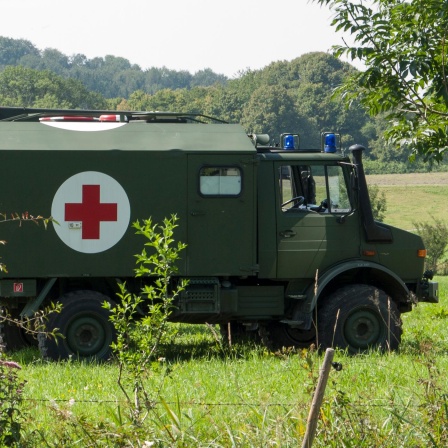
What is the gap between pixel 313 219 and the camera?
12828 mm

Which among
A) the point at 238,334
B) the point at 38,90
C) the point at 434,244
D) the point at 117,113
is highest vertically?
the point at 38,90

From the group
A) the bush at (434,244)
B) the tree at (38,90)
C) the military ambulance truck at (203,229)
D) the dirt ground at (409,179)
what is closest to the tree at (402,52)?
the military ambulance truck at (203,229)

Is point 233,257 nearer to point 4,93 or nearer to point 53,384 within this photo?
point 53,384

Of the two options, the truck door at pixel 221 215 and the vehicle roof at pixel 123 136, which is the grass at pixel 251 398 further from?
the vehicle roof at pixel 123 136

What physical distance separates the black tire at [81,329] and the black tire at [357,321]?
7.85ft

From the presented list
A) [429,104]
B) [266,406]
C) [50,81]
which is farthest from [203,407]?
[50,81]

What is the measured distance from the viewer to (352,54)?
39.4 feet

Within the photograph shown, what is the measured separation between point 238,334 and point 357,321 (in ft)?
6.33

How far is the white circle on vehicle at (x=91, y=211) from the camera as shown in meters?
12.1

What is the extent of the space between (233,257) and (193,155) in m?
1.20

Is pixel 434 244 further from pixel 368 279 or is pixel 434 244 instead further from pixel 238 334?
pixel 368 279

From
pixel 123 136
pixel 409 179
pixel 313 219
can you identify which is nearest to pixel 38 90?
pixel 409 179

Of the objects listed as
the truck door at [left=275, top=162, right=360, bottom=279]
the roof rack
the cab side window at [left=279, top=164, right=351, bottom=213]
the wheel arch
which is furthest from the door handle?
the roof rack

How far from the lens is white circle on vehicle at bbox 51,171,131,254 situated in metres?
12.1
